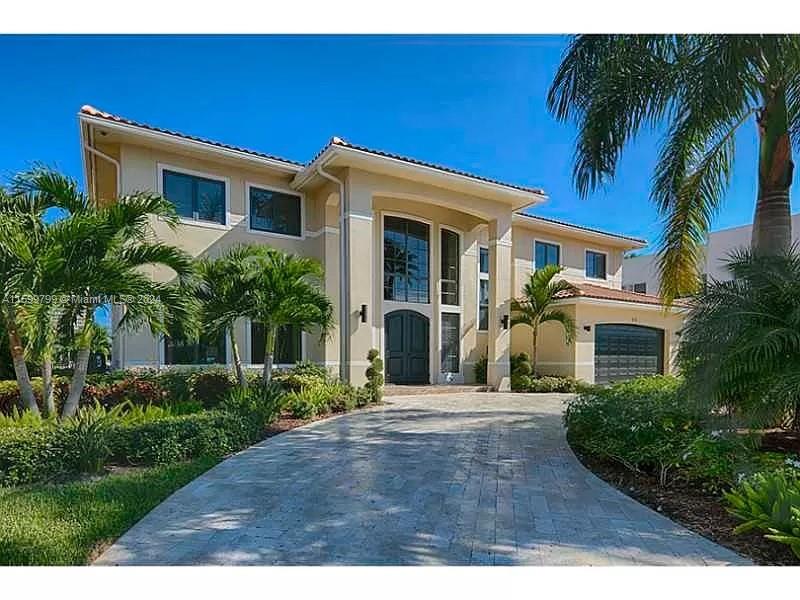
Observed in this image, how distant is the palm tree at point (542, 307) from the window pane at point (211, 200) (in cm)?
1044

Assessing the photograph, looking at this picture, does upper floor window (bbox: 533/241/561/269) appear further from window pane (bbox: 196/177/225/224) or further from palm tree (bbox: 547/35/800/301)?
window pane (bbox: 196/177/225/224)

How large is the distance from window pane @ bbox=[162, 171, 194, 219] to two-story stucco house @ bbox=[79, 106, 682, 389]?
34 mm

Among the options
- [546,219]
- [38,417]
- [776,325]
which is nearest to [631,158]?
[776,325]

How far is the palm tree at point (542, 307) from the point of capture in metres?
16.6

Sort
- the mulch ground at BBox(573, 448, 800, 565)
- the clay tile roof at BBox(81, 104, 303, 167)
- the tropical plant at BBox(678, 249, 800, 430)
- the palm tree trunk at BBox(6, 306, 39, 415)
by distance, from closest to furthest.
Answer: the mulch ground at BBox(573, 448, 800, 565) → the tropical plant at BBox(678, 249, 800, 430) → the palm tree trunk at BBox(6, 306, 39, 415) → the clay tile roof at BBox(81, 104, 303, 167)

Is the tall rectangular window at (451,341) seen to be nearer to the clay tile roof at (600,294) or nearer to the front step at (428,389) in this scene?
the front step at (428,389)

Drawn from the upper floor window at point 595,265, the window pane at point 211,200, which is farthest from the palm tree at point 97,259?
the upper floor window at point 595,265

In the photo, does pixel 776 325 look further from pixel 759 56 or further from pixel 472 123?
pixel 472 123

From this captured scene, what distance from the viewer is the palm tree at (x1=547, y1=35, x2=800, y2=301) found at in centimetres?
621

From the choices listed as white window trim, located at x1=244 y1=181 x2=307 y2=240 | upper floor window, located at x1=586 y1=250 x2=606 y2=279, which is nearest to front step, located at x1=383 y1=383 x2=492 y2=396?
white window trim, located at x1=244 y1=181 x2=307 y2=240

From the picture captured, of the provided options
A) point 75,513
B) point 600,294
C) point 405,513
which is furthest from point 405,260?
point 75,513

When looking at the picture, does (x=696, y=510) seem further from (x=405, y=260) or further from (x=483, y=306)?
(x=483, y=306)
